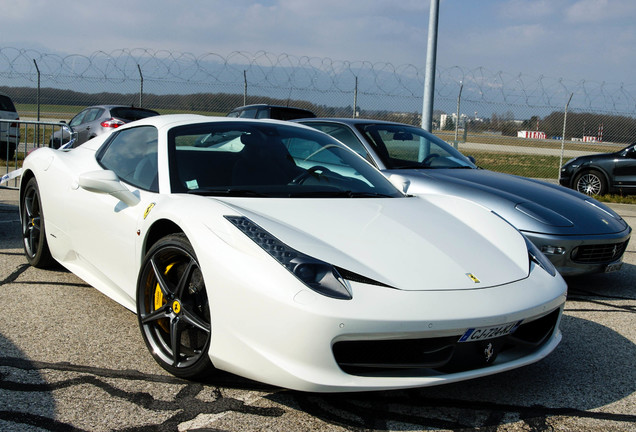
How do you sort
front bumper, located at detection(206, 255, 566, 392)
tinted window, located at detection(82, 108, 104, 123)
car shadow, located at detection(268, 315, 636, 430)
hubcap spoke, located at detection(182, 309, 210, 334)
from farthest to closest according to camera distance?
tinted window, located at detection(82, 108, 104, 123) → hubcap spoke, located at detection(182, 309, 210, 334) → car shadow, located at detection(268, 315, 636, 430) → front bumper, located at detection(206, 255, 566, 392)

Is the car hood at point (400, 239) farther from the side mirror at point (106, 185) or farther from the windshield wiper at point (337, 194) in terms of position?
the side mirror at point (106, 185)

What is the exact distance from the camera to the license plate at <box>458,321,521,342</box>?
2646 millimetres

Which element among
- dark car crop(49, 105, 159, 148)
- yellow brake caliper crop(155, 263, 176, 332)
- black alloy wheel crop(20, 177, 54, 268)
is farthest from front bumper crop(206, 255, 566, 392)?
dark car crop(49, 105, 159, 148)

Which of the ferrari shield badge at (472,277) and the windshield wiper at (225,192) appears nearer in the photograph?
the ferrari shield badge at (472,277)

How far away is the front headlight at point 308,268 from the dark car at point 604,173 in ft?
36.8

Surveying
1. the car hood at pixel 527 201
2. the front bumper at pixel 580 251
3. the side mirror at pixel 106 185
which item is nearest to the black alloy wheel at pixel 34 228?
the side mirror at pixel 106 185

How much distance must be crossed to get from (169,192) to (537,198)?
125 inches

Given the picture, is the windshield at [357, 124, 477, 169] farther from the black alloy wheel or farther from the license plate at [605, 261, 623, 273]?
the black alloy wheel

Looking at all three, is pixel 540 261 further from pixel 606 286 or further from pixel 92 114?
pixel 92 114

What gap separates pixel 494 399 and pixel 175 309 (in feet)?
4.91

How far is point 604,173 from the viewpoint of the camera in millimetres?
12648

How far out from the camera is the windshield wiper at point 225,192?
11.1 ft

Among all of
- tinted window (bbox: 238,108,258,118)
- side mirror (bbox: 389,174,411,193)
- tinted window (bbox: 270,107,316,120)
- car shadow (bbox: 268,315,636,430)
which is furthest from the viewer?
tinted window (bbox: 238,108,258,118)

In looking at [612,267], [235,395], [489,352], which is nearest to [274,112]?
[612,267]
